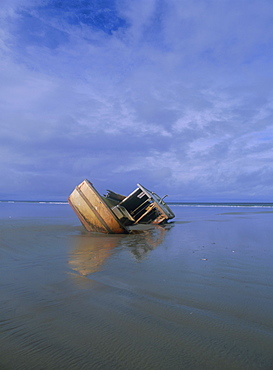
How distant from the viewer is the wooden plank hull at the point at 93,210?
10633 mm

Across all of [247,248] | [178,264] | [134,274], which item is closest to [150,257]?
[178,264]

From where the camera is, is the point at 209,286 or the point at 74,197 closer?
the point at 209,286

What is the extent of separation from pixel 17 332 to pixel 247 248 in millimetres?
6427

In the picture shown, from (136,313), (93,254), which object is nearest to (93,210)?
(93,254)

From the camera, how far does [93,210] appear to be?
10992 mm

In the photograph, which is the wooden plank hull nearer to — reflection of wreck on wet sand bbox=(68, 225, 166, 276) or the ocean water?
reflection of wreck on wet sand bbox=(68, 225, 166, 276)

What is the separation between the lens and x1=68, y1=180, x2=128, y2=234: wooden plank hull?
1063 cm

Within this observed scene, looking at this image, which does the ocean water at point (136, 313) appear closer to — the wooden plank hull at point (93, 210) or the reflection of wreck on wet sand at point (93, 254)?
the reflection of wreck on wet sand at point (93, 254)

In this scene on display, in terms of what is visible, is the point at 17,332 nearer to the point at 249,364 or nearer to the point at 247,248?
the point at 249,364

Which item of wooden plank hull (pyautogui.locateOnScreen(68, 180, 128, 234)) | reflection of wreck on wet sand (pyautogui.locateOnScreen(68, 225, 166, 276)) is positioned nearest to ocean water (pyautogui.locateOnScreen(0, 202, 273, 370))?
reflection of wreck on wet sand (pyautogui.locateOnScreen(68, 225, 166, 276))

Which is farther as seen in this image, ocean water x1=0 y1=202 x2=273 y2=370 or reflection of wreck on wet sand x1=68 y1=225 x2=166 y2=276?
reflection of wreck on wet sand x1=68 y1=225 x2=166 y2=276

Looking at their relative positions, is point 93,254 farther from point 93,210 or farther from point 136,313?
point 93,210

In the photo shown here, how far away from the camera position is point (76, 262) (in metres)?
5.59

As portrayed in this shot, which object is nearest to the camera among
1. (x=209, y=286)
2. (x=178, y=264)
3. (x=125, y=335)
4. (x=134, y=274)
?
(x=125, y=335)
